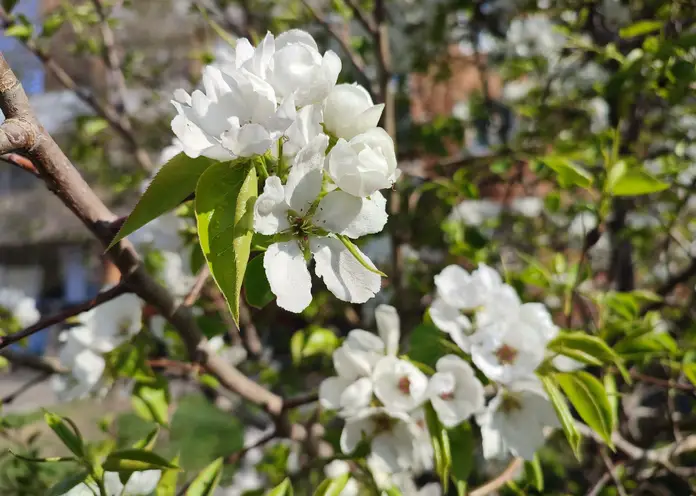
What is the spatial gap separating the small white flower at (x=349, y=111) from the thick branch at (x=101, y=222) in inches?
A: 11.9

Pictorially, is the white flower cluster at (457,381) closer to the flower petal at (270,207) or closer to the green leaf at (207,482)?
the green leaf at (207,482)

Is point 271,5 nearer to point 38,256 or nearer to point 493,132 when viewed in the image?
point 493,132

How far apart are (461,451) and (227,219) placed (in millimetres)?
564

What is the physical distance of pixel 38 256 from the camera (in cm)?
954

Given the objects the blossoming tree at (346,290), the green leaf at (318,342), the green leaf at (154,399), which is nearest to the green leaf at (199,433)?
the blossoming tree at (346,290)

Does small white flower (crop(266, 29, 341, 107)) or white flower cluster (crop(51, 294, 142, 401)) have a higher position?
small white flower (crop(266, 29, 341, 107))

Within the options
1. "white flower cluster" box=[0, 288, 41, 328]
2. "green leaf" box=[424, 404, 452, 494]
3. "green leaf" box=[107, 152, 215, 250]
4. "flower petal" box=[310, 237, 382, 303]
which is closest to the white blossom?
"green leaf" box=[424, 404, 452, 494]

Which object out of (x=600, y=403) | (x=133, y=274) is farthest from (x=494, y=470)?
(x=133, y=274)

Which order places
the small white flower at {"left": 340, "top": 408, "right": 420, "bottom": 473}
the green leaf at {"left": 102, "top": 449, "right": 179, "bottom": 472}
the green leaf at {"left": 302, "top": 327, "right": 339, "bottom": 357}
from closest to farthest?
the green leaf at {"left": 102, "top": 449, "right": 179, "bottom": 472}
the small white flower at {"left": 340, "top": 408, "right": 420, "bottom": 473}
the green leaf at {"left": 302, "top": 327, "right": 339, "bottom": 357}

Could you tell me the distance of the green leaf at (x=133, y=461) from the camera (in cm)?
71

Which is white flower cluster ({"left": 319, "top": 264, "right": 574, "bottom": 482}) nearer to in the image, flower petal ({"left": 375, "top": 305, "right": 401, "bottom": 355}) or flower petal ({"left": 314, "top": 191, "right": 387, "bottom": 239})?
flower petal ({"left": 375, "top": 305, "right": 401, "bottom": 355})

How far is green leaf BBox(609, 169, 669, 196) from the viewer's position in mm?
955

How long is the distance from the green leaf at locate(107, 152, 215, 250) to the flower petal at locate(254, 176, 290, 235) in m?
0.08

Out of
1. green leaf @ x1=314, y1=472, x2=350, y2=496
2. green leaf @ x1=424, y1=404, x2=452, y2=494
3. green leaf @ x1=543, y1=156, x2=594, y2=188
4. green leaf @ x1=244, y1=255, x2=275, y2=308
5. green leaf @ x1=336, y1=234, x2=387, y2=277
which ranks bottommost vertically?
green leaf @ x1=314, y1=472, x2=350, y2=496
